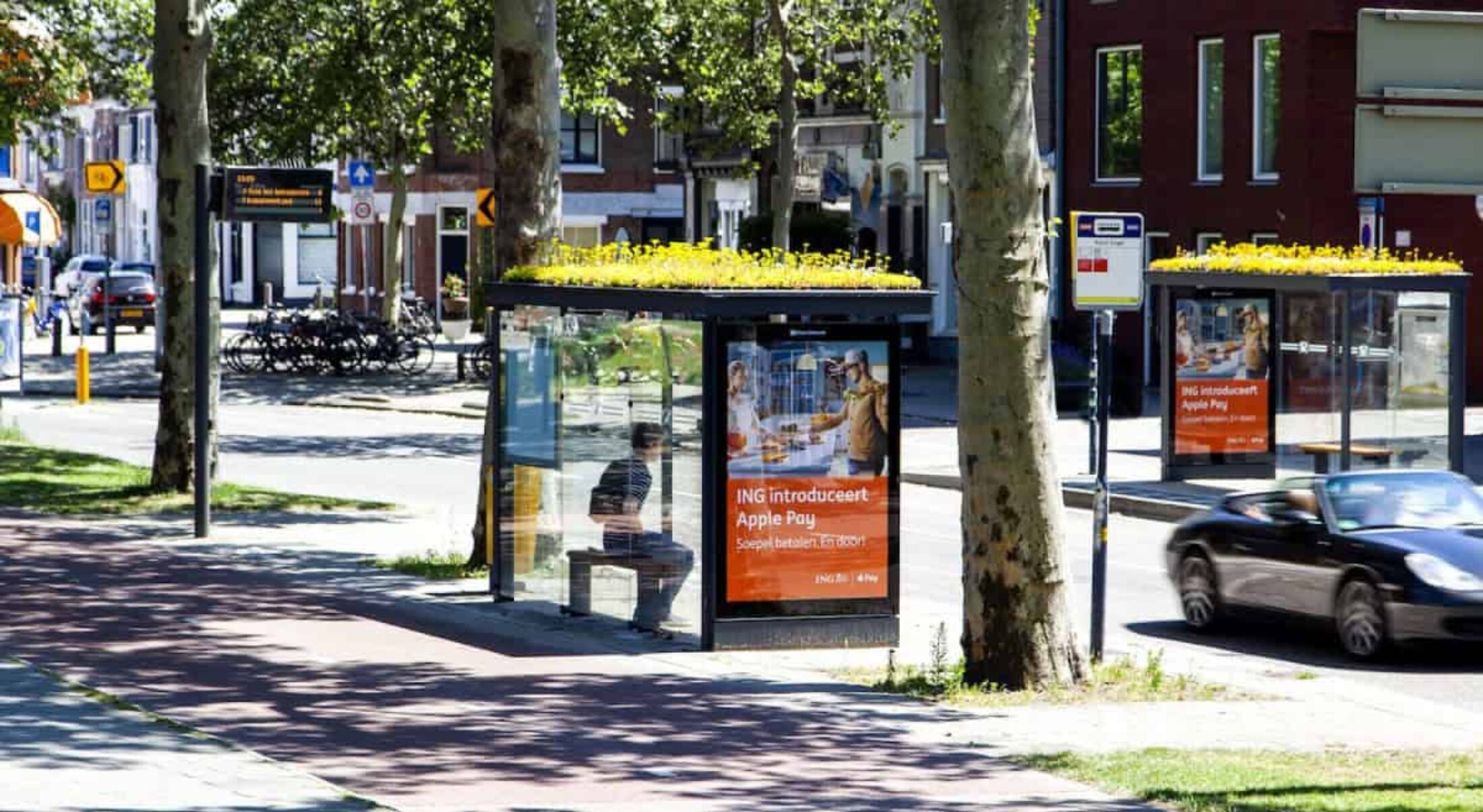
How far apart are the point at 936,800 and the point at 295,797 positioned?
8.65 ft

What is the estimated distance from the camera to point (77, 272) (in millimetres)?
69750

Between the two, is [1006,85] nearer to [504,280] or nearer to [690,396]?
[690,396]

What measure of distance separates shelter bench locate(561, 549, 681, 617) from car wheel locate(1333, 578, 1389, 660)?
14.0ft

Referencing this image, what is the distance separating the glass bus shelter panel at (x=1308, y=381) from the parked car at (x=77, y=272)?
147 ft

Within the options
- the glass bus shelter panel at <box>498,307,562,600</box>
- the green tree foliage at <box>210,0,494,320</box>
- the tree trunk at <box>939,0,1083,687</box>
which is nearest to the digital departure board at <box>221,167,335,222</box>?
the glass bus shelter panel at <box>498,307,562,600</box>

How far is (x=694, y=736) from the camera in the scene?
1183cm

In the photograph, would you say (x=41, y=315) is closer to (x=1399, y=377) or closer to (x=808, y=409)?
(x=1399, y=377)

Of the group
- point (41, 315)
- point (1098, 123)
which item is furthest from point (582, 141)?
point (1098, 123)

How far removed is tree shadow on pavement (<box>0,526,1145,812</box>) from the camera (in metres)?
10.5

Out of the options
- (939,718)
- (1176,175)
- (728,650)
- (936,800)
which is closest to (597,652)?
(728,650)

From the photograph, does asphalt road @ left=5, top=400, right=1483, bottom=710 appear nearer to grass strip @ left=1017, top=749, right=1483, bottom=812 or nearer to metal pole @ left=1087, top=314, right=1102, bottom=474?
metal pole @ left=1087, top=314, right=1102, bottom=474

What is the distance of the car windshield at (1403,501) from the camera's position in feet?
52.7

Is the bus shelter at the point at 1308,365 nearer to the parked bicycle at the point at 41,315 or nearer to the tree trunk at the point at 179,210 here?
the tree trunk at the point at 179,210

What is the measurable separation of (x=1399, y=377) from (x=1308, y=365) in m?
1.06
